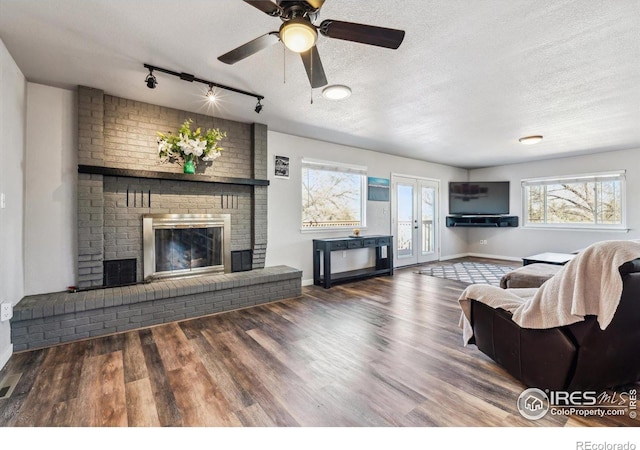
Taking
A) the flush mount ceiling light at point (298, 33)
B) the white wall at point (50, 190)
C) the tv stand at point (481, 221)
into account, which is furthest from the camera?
the tv stand at point (481, 221)

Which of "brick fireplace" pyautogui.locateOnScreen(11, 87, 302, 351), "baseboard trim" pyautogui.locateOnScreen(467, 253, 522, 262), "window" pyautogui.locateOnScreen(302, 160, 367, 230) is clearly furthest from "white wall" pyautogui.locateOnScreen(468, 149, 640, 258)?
"brick fireplace" pyautogui.locateOnScreen(11, 87, 302, 351)

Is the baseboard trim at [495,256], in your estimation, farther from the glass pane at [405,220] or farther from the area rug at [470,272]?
the glass pane at [405,220]

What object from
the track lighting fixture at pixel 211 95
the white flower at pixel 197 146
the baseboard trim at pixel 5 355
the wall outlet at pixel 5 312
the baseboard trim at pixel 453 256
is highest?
the track lighting fixture at pixel 211 95

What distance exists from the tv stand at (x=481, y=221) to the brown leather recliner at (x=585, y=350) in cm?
594

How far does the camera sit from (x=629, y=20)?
6.39 feet

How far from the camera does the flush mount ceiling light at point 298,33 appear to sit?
5.11 feet

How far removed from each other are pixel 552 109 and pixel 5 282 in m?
5.89

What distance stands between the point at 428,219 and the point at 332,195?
307 centimetres

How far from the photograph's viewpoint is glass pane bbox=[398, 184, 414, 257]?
21.1ft

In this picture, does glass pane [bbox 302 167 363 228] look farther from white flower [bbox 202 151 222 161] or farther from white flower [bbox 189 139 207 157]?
white flower [bbox 189 139 207 157]

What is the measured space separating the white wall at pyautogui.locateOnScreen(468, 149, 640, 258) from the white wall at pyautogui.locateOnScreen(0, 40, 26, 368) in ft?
28.8

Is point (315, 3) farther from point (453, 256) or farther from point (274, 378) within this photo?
point (453, 256)

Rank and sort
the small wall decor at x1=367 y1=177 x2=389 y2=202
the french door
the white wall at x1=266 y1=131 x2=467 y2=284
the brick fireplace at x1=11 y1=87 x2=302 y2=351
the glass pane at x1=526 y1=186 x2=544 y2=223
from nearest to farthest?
the brick fireplace at x1=11 y1=87 x2=302 y2=351
the white wall at x1=266 y1=131 x2=467 y2=284
the small wall decor at x1=367 y1=177 x2=389 y2=202
the french door
the glass pane at x1=526 y1=186 x2=544 y2=223

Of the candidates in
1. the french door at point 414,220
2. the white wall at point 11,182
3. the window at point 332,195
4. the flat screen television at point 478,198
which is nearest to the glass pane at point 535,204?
the flat screen television at point 478,198
